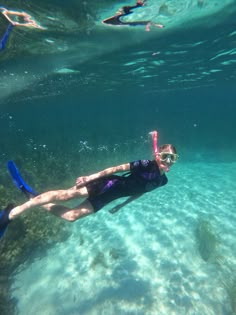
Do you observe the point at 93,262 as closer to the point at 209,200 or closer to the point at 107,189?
the point at 107,189

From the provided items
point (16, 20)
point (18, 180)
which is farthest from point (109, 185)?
point (16, 20)

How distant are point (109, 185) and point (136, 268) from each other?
4.13m

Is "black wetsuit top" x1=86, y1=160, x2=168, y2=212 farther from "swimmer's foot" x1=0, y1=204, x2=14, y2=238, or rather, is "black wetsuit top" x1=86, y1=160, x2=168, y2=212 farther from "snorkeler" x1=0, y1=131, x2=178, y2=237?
"swimmer's foot" x1=0, y1=204, x2=14, y2=238

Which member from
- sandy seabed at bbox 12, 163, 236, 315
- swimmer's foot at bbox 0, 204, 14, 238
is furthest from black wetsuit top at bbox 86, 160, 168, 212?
sandy seabed at bbox 12, 163, 236, 315

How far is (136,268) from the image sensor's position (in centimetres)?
865

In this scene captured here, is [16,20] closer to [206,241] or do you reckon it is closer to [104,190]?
[104,190]

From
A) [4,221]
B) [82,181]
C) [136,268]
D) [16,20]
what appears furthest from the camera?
[16,20]

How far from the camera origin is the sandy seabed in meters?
7.14

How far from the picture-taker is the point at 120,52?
1859 cm

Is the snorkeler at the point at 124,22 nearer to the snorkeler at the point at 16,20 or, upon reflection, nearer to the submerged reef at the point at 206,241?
the snorkeler at the point at 16,20

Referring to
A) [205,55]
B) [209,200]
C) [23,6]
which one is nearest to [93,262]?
[209,200]

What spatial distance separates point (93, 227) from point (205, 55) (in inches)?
691

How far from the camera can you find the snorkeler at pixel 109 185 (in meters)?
5.99

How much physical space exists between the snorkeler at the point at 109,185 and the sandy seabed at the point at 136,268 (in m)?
3.01
